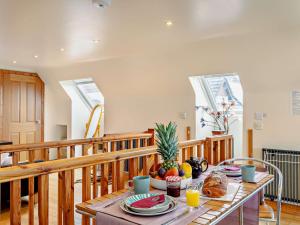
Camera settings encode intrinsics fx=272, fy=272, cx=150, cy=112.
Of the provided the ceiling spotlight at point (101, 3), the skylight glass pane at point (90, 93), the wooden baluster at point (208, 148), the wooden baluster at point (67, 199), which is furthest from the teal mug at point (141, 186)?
the skylight glass pane at point (90, 93)

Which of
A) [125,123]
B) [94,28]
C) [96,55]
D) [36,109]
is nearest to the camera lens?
[94,28]

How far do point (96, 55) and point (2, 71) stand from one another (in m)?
2.85

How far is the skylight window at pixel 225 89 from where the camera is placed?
518 centimetres

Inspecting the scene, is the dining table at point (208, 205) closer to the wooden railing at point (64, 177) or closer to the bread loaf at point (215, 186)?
the bread loaf at point (215, 186)

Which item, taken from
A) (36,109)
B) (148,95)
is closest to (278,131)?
(148,95)

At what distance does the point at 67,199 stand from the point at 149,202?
66 centimetres

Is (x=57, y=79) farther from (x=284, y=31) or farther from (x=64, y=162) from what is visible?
(x=64, y=162)

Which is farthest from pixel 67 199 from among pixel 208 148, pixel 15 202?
pixel 208 148

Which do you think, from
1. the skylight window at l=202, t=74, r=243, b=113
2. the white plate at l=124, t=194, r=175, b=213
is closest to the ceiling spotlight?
the white plate at l=124, t=194, r=175, b=213

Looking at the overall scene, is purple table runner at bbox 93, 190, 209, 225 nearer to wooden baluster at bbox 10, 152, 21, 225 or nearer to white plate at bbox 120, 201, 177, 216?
white plate at bbox 120, 201, 177, 216

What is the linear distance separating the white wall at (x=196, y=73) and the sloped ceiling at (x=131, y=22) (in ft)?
0.87

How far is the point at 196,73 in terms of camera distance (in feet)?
15.7

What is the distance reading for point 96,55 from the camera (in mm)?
5254

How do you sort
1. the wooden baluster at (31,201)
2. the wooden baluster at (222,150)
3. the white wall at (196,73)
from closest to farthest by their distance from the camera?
the wooden baluster at (31,201) → the wooden baluster at (222,150) → the white wall at (196,73)
